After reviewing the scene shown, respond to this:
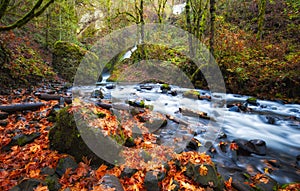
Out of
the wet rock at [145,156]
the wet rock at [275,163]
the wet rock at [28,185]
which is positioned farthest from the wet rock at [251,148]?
the wet rock at [28,185]

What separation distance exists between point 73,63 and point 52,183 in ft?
43.5

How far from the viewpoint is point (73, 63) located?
49.2 ft

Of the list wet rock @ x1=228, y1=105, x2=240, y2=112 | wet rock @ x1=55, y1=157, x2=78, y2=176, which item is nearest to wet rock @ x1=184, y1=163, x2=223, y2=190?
wet rock @ x1=55, y1=157, x2=78, y2=176

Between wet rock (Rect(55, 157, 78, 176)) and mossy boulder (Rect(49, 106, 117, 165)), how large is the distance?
7.8 inches

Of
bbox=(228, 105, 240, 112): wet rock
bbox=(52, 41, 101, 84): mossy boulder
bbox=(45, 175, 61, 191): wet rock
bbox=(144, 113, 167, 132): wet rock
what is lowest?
bbox=(45, 175, 61, 191): wet rock

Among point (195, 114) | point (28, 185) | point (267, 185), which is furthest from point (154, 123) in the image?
point (28, 185)

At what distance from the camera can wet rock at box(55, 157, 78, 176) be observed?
11.8 ft

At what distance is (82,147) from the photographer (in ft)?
12.9

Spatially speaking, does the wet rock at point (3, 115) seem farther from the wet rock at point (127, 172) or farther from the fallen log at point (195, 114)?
the fallen log at point (195, 114)

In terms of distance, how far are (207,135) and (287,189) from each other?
2.72m

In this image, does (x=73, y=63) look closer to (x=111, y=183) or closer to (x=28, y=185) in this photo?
(x=28, y=185)

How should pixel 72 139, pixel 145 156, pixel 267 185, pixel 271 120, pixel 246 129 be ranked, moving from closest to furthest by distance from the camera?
pixel 267 185 < pixel 72 139 < pixel 145 156 < pixel 246 129 < pixel 271 120

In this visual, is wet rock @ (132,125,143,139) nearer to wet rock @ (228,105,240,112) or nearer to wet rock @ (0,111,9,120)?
wet rock @ (0,111,9,120)

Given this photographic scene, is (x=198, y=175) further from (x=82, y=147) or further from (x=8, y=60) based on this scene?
(x=8, y=60)
